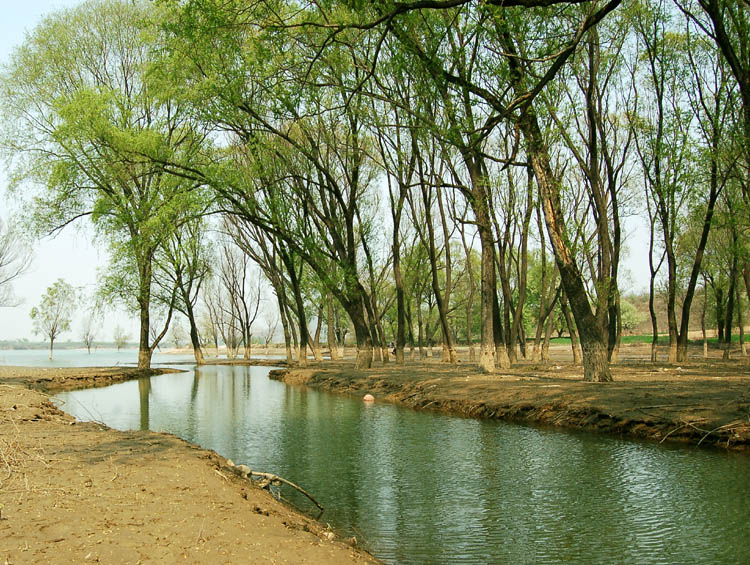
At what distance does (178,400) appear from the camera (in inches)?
837

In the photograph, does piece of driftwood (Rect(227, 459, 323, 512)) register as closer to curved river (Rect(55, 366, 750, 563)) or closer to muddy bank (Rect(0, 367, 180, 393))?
curved river (Rect(55, 366, 750, 563))

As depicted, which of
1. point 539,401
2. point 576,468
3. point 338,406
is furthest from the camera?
point 338,406

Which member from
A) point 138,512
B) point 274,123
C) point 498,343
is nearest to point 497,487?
point 138,512

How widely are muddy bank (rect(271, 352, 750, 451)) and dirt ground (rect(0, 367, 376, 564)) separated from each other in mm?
7596

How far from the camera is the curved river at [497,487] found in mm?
5891

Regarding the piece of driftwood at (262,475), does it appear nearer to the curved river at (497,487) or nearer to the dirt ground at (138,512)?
the dirt ground at (138,512)

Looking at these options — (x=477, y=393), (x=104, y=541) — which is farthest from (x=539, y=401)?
(x=104, y=541)

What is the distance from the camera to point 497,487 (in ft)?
26.7

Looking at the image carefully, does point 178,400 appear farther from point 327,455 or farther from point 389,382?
point 327,455

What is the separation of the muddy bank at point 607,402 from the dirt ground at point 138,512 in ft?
24.9

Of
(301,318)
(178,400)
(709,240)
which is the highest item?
(709,240)

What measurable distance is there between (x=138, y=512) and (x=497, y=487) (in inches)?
189

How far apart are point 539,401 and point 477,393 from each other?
2504 mm

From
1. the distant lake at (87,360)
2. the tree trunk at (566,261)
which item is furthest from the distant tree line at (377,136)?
the distant lake at (87,360)
